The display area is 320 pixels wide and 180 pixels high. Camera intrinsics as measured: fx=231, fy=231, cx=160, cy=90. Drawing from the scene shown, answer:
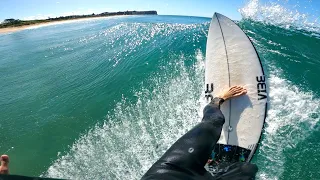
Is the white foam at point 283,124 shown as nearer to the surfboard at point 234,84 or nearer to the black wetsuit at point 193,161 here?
the surfboard at point 234,84

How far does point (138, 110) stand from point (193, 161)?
5.01 m

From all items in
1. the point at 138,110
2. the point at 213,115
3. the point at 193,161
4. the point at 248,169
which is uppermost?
the point at 213,115

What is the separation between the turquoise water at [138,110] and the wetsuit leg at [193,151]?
2.50 meters

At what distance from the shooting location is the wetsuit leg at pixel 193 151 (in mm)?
2480

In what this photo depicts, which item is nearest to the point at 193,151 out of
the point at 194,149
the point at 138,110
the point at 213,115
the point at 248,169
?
the point at 194,149

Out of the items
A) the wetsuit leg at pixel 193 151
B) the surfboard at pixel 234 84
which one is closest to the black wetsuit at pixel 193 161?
the wetsuit leg at pixel 193 151

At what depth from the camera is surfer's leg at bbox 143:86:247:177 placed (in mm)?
2490

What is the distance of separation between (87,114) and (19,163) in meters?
2.43

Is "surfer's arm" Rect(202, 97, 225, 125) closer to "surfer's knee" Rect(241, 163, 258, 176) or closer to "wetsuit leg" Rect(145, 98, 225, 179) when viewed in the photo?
"wetsuit leg" Rect(145, 98, 225, 179)

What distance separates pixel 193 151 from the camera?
8.97 feet

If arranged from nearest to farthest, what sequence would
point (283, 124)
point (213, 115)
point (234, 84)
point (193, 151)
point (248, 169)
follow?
point (193, 151) < point (248, 169) < point (213, 115) < point (283, 124) < point (234, 84)

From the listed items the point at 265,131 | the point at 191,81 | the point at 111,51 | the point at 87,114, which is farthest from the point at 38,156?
the point at 111,51

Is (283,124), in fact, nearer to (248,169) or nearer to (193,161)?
(248,169)

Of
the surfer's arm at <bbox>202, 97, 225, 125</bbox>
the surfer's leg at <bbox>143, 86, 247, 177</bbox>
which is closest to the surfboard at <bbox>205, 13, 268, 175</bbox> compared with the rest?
the surfer's arm at <bbox>202, 97, 225, 125</bbox>
